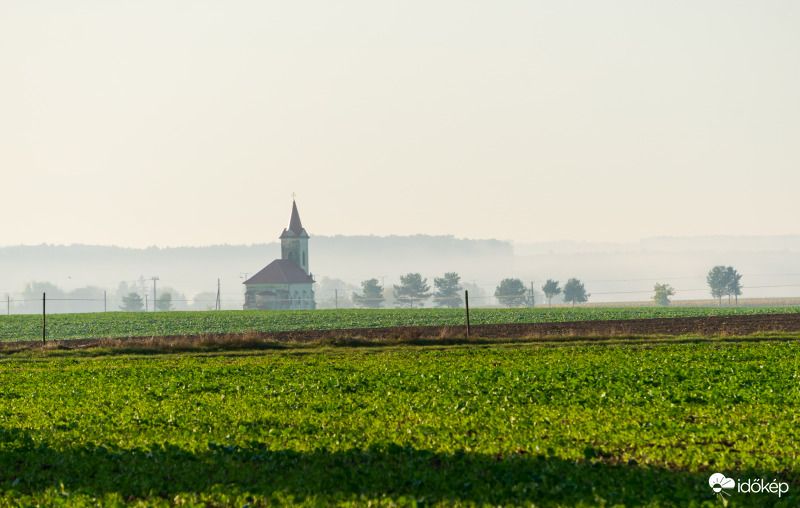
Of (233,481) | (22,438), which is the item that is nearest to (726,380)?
(233,481)

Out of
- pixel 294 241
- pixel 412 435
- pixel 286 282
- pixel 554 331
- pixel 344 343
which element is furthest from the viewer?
pixel 294 241

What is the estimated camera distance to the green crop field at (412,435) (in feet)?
41.2

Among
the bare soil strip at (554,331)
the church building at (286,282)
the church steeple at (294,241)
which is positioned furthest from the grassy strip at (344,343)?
the church steeple at (294,241)

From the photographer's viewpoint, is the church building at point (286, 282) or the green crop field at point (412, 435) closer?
the green crop field at point (412, 435)

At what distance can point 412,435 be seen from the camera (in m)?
16.5

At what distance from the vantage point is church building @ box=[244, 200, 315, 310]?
16762cm

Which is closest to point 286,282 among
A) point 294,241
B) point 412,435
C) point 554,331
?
point 294,241

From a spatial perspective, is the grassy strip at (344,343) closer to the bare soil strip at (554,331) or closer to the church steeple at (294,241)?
the bare soil strip at (554,331)

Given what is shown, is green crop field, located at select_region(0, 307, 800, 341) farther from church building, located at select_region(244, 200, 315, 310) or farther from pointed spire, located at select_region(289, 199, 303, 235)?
pointed spire, located at select_region(289, 199, 303, 235)

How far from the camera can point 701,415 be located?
58.8 feet

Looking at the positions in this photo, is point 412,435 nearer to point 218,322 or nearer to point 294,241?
point 218,322

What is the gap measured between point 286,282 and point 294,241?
1337cm

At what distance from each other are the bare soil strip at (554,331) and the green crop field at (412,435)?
16.4 meters

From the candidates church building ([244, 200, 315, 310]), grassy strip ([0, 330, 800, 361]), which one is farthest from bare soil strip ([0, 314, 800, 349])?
church building ([244, 200, 315, 310])
